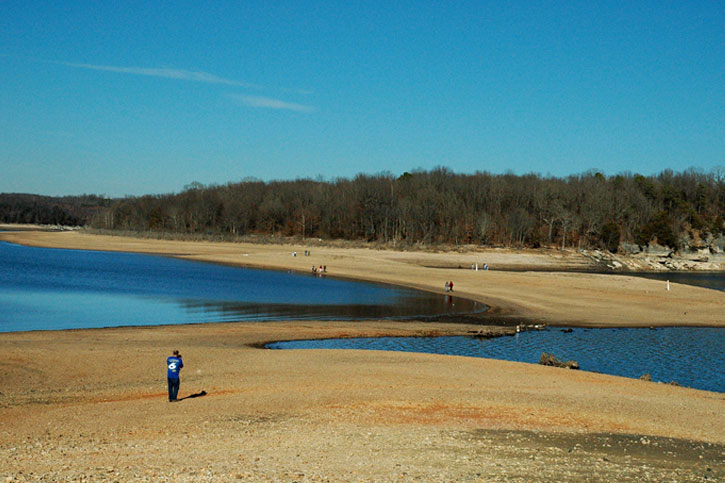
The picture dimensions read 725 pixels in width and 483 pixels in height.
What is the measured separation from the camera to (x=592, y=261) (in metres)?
99.6

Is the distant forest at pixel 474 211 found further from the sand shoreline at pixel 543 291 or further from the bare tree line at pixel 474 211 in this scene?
the sand shoreline at pixel 543 291

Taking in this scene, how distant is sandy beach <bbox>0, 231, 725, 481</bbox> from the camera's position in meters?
12.1

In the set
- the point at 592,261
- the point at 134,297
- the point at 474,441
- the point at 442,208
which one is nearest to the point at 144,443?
the point at 474,441

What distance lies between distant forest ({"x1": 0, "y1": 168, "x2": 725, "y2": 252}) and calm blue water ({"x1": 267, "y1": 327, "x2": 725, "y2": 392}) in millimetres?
82582

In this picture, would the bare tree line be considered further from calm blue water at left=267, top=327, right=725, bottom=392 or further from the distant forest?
calm blue water at left=267, top=327, right=725, bottom=392

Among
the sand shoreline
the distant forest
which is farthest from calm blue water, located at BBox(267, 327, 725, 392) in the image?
the distant forest

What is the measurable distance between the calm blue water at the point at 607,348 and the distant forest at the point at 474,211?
82.6 metres

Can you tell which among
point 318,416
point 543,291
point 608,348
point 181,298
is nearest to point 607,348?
point 608,348

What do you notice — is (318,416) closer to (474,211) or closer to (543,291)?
(543,291)

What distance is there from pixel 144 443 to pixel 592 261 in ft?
312

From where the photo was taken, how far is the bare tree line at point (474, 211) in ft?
395

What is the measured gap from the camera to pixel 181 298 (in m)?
45.5

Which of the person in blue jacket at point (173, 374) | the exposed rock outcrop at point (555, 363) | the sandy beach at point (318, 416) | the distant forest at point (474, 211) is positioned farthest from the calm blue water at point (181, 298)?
the distant forest at point (474, 211)

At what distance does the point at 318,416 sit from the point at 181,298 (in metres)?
31.4
